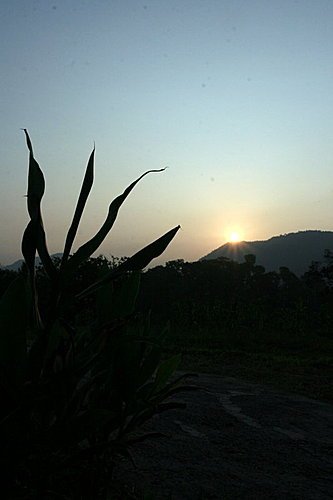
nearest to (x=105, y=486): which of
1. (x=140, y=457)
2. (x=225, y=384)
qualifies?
(x=140, y=457)

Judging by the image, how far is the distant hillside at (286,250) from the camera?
467 ft

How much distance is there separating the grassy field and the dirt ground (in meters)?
1.76

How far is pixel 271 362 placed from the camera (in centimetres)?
892

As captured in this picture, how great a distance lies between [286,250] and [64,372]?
6326 inches

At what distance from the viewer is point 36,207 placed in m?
0.72

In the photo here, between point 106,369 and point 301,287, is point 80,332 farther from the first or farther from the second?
point 301,287

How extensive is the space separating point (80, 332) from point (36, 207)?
40 centimetres

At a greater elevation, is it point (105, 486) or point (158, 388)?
point (158, 388)

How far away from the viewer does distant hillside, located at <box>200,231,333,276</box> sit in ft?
467

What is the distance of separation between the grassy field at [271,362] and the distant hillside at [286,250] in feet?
397

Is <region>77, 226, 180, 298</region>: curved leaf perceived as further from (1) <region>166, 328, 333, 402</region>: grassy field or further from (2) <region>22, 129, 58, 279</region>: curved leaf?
(1) <region>166, 328, 333, 402</region>: grassy field

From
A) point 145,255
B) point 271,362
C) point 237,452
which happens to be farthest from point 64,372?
point 271,362

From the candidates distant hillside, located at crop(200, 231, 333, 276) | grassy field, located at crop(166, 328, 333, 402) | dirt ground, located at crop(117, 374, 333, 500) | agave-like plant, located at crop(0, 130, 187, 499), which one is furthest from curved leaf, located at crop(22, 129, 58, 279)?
distant hillside, located at crop(200, 231, 333, 276)

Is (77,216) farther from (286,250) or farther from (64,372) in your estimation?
Answer: (286,250)
